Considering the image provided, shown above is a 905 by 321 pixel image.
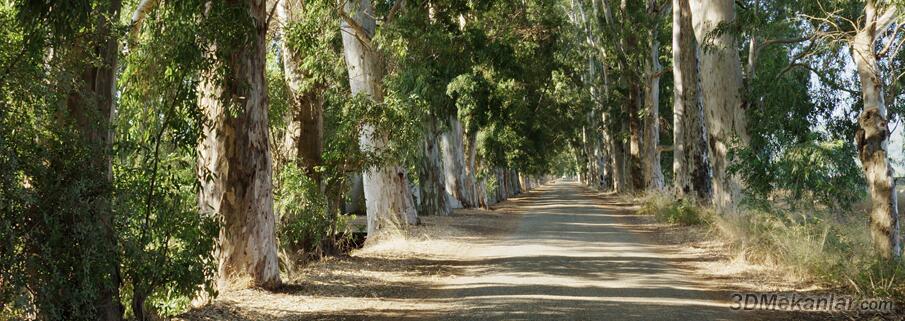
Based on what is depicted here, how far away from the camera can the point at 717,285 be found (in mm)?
10969

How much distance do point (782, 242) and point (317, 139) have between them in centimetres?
801

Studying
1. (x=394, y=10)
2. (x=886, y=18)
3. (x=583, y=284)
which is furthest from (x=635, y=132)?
(x=583, y=284)

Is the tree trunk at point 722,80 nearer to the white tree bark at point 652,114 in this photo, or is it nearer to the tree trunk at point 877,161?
the tree trunk at point 877,161

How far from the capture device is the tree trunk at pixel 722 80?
55.3 feet

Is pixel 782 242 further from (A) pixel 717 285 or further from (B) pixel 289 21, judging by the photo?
(B) pixel 289 21

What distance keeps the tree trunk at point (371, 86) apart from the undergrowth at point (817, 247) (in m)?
7.23

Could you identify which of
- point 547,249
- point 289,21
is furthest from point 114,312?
point 547,249

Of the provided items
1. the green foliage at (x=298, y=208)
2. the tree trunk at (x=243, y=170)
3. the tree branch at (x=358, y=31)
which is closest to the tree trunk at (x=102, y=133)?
the tree trunk at (x=243, y=170)

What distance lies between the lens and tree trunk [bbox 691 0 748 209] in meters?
16.8

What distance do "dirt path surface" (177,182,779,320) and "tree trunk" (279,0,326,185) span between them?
1946 mm

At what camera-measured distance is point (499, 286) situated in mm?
11062

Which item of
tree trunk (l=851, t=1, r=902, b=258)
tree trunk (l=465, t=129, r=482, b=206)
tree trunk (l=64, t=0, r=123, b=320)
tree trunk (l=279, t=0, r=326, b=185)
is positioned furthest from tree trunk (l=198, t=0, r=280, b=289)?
tree trunk (l=465, t=129, r=482, b=206)

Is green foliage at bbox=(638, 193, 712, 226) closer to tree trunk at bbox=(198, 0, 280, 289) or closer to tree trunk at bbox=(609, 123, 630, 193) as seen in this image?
tree trunk at bbox=(198, 0, 280, 289)

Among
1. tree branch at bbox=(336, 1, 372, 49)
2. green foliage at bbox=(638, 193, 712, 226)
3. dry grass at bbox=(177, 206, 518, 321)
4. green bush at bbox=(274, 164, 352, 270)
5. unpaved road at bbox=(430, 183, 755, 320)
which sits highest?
tree branch at bbox=(336, 1, 372, 49)
